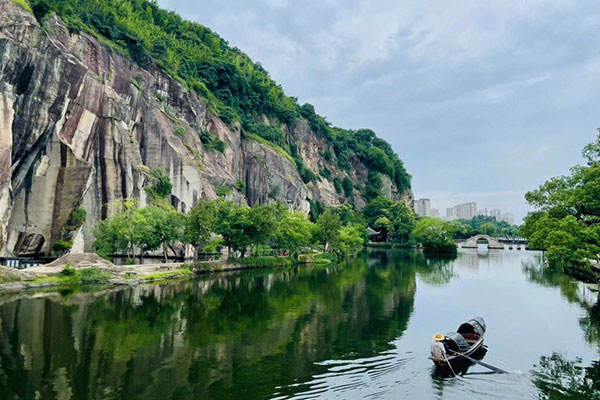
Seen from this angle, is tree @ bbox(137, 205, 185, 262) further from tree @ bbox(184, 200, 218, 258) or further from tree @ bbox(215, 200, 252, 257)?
tree @ bbox(215, 200, 252, 257)

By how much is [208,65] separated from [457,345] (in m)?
81.5

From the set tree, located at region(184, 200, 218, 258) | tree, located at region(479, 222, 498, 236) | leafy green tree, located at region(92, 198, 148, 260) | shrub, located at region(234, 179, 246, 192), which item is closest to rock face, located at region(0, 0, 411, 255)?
shrub, located at region(234, 179, 246, 192)

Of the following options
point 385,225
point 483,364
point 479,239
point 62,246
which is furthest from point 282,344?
point 479,239

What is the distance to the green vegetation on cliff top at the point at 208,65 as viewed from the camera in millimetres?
64250

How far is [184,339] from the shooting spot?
17.5 metres

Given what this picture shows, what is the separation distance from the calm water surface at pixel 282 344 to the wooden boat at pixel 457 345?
21.6 inches

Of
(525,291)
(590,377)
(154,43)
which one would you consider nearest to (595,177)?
(525,291)

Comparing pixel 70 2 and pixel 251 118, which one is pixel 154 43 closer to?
pixel 70 2

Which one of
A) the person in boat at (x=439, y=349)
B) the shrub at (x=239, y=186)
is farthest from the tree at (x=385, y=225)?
the person in boat at (x=439, y=349)

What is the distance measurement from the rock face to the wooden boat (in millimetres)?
34785

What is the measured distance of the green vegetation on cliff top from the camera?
211 ft

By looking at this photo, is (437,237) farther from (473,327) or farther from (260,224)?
(473,327)

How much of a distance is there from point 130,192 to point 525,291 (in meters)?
41.9

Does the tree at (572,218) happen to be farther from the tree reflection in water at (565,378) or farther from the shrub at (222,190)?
the shrub at (222,190)
